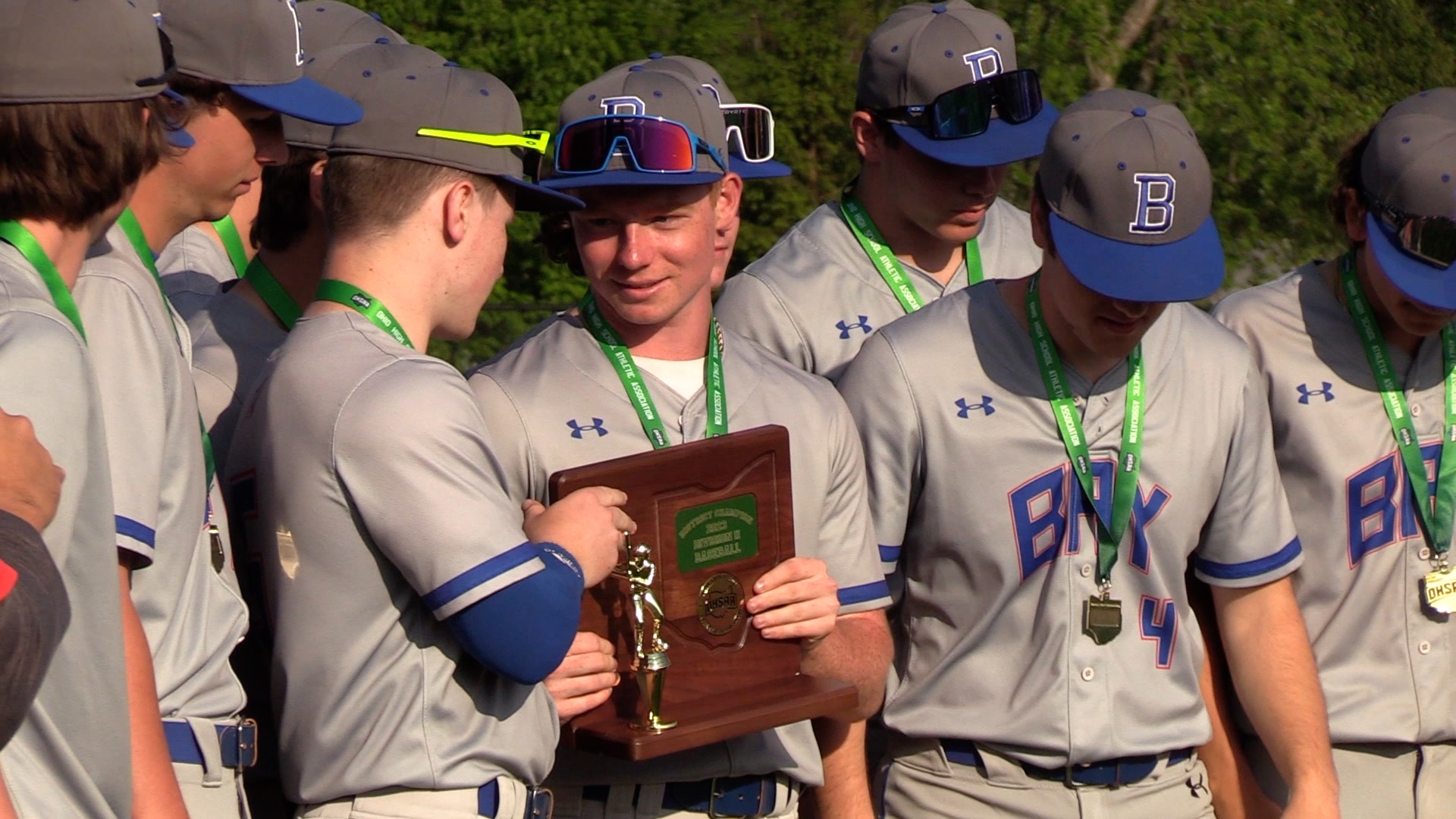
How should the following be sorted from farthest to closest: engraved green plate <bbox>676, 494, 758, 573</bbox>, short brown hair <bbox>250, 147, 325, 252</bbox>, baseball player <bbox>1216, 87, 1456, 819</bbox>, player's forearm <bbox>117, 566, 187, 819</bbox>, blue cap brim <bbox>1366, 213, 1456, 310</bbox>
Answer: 1. baseball player <bbox>1216, 87, 1456, 819</bbox>
2. blue cap brim <bbox>1366, 213, 1456, 310</bbox>
3. short brown hair <bbox>250, 147, 325, 252</bbox>
4. engraved green plate <bbox>676, 494, 758, 573</bbox>
5. player's forearm <bbox>117, 566, 187, 819</bbox>

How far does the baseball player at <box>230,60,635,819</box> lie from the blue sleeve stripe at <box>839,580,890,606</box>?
79 centimetres

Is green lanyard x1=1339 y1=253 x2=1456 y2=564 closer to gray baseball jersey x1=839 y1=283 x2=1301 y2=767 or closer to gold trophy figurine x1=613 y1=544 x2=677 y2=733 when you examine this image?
gray baseball jersey x1=839 y1=283 x2=1301 y2=767

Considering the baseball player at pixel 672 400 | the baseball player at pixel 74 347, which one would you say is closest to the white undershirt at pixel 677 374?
the baseball player at pixel 672 400

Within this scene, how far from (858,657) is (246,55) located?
1884mm

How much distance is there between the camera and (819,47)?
29.4 feet

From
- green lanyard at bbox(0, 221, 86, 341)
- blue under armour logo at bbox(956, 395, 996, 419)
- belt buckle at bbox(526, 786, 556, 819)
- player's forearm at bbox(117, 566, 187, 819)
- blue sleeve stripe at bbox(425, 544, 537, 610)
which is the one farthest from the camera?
blue under armour logo at bbox(956, 395, 996, 419)

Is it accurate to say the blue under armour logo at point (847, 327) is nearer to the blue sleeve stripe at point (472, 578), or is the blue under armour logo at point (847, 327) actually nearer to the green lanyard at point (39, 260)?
the blue sleeve stripe at point (472, 578)

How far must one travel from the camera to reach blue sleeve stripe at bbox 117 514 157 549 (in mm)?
3168

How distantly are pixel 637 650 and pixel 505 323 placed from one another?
3.61 meters

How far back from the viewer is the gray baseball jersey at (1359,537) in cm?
493

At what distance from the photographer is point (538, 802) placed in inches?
143

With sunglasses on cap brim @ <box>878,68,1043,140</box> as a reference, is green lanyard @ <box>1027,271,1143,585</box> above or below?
below

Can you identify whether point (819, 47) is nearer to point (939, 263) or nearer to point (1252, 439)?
point (939, 263)

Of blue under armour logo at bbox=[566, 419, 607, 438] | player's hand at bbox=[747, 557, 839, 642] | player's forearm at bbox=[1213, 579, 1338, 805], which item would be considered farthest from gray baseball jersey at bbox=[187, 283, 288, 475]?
player's forearm at bbox=[1213, 579, 1338, 805]
